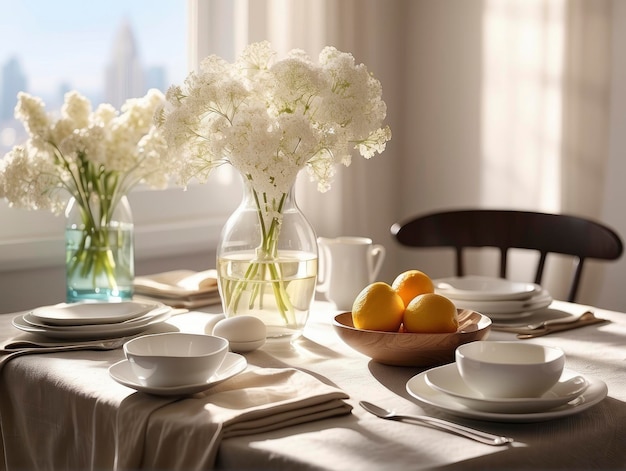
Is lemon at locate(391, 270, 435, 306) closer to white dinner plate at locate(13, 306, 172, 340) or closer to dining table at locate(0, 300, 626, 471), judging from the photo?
dining table at locate(0, 300, 626, 471)

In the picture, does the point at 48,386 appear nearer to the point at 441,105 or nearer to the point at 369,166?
the point at 369,166

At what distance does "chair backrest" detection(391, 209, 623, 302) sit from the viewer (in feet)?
7.02

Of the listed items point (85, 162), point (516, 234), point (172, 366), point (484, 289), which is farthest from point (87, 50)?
point (172, 366)

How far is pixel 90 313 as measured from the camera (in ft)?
5.11

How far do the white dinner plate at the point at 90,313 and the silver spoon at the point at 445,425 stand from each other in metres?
0.57

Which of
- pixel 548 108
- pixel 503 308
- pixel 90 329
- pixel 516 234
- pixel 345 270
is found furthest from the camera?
pixel 548 108

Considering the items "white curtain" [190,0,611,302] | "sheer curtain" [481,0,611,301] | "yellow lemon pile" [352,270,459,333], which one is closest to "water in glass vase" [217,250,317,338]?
"yellow lemon pile" [352,270,459,333]

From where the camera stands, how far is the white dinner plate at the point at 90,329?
147cm

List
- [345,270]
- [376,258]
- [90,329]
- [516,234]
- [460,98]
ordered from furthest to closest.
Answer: [460,98] < [516,234] < [376,258] < [345,270] < [90,329]

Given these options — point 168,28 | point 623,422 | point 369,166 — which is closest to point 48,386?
point 623,422

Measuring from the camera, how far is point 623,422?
1053 mm

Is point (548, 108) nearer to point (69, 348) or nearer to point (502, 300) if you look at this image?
point (502, 300)

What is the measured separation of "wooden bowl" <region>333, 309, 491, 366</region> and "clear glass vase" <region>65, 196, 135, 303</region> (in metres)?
0.64

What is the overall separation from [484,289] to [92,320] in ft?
2.53
